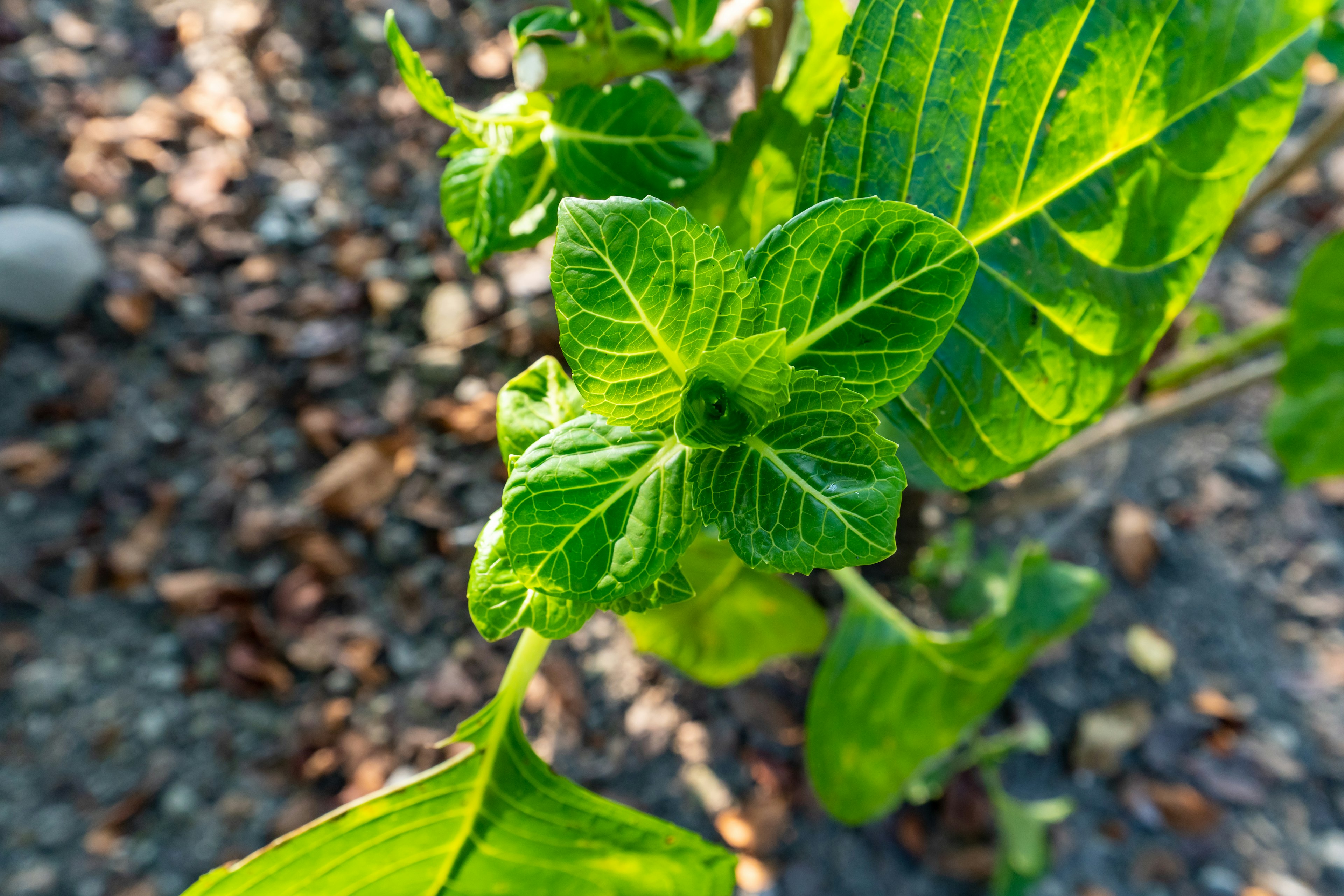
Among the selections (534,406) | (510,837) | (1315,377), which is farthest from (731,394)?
(1315,377)

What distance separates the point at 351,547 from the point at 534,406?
3.85 feet

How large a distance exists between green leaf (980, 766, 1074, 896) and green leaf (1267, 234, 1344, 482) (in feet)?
2.39

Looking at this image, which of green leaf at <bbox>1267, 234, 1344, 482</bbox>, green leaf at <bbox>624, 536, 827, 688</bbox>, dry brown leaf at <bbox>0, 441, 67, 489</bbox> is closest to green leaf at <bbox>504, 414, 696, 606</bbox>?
green leaf at <bbox>624, 536, 827, 688</bbox>

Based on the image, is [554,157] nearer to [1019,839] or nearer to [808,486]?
[808,486]

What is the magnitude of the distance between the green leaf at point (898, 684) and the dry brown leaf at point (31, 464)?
1.52 meters

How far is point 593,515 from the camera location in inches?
22.5

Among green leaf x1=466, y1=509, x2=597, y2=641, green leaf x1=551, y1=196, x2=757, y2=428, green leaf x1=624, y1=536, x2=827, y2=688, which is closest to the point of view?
green leaf x1=551, y1=196, x2=757, y2=428

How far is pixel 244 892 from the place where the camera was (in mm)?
731

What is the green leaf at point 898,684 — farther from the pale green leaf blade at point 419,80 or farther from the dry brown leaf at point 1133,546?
the pale green leaf blade at point 419,80

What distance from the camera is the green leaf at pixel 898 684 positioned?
1.24 m

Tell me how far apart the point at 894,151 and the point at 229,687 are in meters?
1.48

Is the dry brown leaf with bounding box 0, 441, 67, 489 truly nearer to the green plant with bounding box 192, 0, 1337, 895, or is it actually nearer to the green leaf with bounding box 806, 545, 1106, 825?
the green plant with bounding box 192, 0, 1337, 895

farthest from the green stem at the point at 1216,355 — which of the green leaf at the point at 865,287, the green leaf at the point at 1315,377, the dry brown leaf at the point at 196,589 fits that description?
the dry brown leaf at the point at 196,589

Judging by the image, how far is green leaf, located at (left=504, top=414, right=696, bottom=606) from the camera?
56cm
